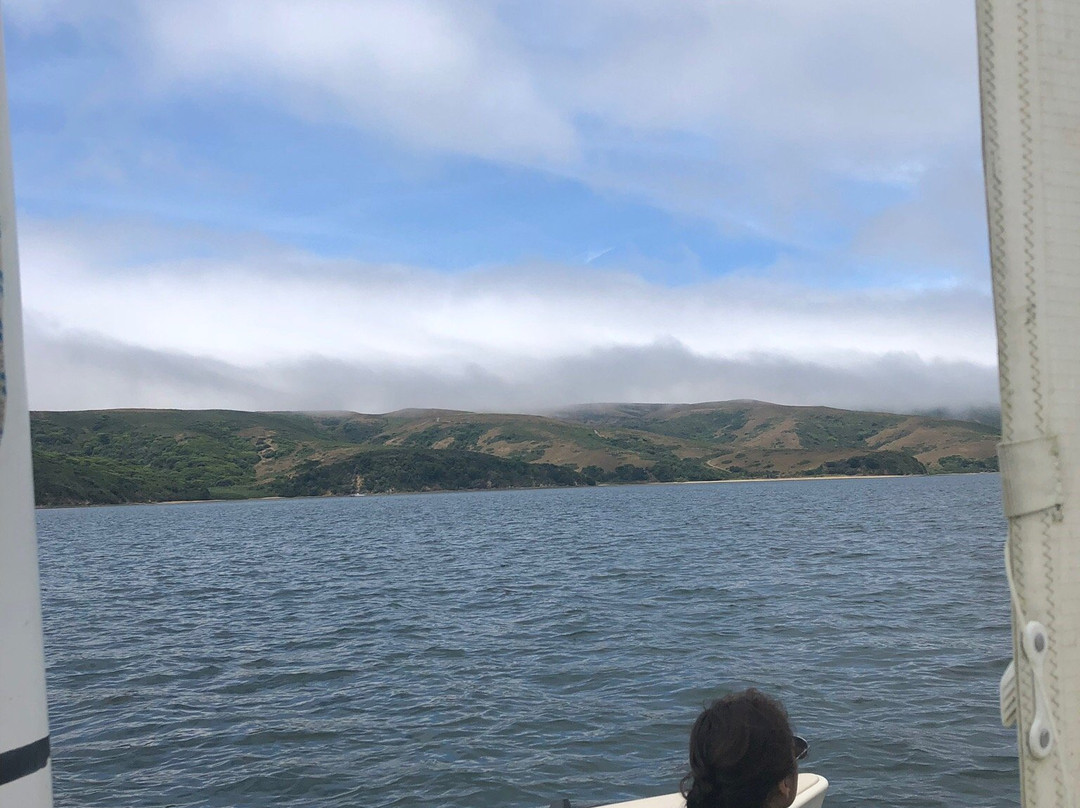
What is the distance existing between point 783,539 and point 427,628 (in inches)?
1280

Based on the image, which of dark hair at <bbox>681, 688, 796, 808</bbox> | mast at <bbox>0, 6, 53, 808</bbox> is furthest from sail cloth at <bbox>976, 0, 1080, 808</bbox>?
mast at <bbox>0, 6, 53, 808</bbox>

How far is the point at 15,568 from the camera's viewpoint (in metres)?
2.62

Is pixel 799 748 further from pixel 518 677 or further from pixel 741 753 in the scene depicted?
pixel 518 677

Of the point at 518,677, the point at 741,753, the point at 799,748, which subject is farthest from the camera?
the point at 518,677

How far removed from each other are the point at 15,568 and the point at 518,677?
16498 mm

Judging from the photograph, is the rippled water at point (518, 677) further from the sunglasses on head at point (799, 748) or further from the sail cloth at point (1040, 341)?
the sail cloth at point (1040, 341)

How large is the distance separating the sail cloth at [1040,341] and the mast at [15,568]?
2.92 meters

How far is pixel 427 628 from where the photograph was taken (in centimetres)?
2503

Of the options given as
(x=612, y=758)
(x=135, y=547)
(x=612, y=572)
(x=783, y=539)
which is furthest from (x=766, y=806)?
(x=135, y=547)

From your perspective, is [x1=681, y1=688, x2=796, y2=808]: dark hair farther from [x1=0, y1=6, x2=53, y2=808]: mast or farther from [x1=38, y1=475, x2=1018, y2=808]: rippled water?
[x1=38, y1=475, x2=1018, y2=808]: rippled water

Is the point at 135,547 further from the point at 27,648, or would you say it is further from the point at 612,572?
the point at 27,648

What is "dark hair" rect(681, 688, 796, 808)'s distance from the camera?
10.9 ft

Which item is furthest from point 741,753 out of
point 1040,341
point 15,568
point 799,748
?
point 15,568

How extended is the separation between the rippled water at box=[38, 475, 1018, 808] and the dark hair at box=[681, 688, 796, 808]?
9.03 metres
